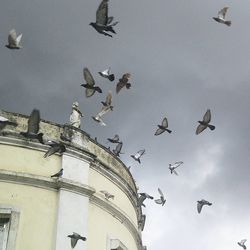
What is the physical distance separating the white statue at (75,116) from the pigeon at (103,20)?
5382 mm

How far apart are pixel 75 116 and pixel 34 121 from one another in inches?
134

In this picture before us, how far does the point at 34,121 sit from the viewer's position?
13914 millimetres

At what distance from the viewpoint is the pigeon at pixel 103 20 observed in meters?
Result: 11.9

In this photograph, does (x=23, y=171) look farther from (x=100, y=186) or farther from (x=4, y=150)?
(x=100, y=186)

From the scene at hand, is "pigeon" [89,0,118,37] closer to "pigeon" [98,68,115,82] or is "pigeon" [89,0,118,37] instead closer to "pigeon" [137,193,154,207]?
"pigeon" [98,68,115,82]

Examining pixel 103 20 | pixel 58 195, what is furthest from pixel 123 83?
pixel 58 195

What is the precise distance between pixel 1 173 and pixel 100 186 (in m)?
3.06

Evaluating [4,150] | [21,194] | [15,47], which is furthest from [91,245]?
[15,47]

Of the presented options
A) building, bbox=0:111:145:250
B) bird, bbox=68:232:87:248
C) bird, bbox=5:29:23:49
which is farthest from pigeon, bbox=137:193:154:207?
bird, bbox=5:29:23:49

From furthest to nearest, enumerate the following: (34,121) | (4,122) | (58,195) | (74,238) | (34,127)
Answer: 1. (58,195)
2. (4,122)
3. (74,238)
4. (34,127)
5. (34,121)

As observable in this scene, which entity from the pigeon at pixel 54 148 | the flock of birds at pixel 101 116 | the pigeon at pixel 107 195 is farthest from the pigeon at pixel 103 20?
the pigeon at pixel 107 195

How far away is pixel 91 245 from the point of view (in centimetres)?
1545

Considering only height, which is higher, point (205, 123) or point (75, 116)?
point (75, 116)

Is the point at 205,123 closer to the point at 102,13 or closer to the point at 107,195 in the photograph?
the point at 107,195
